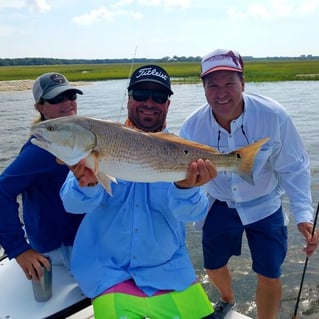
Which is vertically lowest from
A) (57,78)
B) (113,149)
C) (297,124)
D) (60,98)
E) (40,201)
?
(297,124)

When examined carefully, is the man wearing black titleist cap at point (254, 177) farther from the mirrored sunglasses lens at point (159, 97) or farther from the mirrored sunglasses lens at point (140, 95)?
the mirrored sunglasses lens at point (140, 95)

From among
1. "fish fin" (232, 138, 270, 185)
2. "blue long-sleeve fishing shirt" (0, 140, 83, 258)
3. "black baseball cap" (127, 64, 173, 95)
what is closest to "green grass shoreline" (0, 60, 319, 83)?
"blue long-sleeve fishing shirt" (0, 140, 83, 258)

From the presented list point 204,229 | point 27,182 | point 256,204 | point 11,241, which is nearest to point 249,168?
point 256,204

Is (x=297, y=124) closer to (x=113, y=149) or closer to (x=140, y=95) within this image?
(x=140, y=95)

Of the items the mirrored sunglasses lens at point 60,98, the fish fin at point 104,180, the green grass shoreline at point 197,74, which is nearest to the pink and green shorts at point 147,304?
the fish fin at point 104,180

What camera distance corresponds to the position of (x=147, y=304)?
294cm

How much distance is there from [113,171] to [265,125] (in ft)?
5.52

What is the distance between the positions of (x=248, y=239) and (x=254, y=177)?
688 mm

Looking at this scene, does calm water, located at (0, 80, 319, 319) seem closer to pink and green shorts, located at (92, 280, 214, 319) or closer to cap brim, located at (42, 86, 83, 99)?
cap brim, located at (42, 86, 83, 99)

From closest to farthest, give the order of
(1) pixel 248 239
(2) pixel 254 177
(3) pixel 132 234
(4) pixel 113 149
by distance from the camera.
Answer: (4) pixel 113 149 → (3) pixel 132 234 → (2) pixel 254 177 → (1) pixel 248 239

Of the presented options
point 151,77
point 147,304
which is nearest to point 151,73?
point 151,77

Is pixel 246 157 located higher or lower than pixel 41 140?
lower

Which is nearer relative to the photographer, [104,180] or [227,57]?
[104,180]

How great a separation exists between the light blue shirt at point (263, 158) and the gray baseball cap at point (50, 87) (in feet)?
3.87
